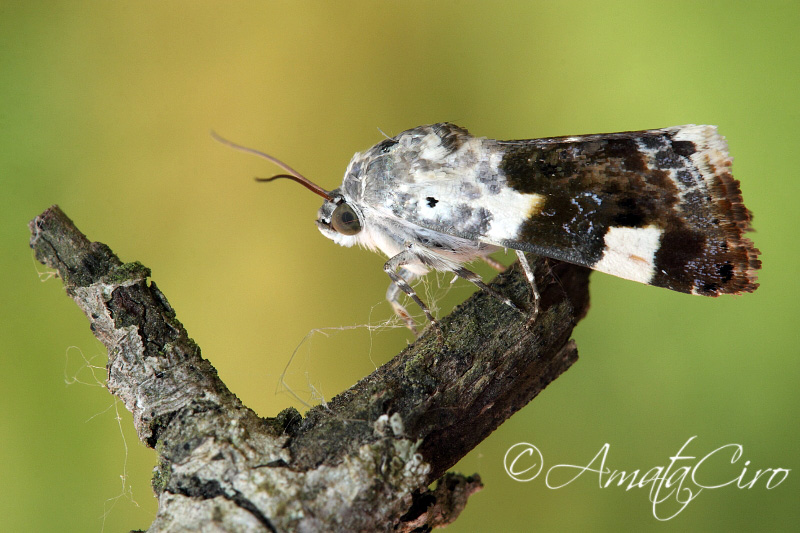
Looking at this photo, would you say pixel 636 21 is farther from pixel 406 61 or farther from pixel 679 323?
pixel 679 323

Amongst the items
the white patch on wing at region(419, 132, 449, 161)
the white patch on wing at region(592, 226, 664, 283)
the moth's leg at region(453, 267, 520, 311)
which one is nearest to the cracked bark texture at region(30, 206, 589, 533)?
the moth's leg at region(453, 267, 520, 311)

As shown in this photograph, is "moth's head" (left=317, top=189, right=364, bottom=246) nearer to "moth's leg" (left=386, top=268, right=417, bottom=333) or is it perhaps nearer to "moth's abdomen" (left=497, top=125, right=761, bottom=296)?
"moth's leg" (left=386, top=268, right=417, bottom=333)

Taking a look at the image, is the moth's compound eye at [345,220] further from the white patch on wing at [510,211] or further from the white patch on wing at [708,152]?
the white patch on wing at [708,152]

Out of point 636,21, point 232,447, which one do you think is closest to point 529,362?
point 232,447

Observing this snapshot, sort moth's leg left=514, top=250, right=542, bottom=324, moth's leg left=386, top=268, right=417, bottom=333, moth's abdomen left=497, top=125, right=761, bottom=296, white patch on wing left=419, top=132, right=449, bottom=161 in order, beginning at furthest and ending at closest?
1. moth's leg left=386, top=268, right=417, bottom=333
2. white patch on wing left=419, top=132, right=449, bottom=161
3. moth's abdomen left=497, top=125, right=761, bottom=296
4. moth's leg left=514, top=250, right=542, bottom=324

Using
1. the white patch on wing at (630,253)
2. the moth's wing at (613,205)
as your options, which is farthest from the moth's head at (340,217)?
the white patch on wing at (630,253)
